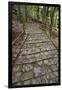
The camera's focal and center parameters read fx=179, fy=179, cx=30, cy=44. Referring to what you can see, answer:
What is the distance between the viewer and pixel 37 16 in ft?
6.61

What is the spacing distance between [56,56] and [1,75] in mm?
660

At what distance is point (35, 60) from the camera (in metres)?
2.01

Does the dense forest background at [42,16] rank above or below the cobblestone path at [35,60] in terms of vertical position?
above

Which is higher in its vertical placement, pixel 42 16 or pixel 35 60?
pixel 42 16

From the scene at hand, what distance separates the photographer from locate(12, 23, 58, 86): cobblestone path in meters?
1.97

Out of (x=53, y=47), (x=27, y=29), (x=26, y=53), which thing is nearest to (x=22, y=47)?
(x=26, y=53)

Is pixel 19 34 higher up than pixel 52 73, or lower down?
higher up

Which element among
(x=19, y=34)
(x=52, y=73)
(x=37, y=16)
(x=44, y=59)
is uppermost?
(x=37, y=16)

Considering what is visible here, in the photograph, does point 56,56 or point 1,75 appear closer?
point 1,75

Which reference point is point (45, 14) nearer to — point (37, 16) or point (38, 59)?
point (37, 16)

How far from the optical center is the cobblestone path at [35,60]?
197cm

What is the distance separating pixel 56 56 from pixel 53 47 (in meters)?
0.11

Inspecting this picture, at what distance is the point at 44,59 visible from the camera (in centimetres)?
203

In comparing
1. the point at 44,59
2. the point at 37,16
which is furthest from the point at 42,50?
the point at 37,16
